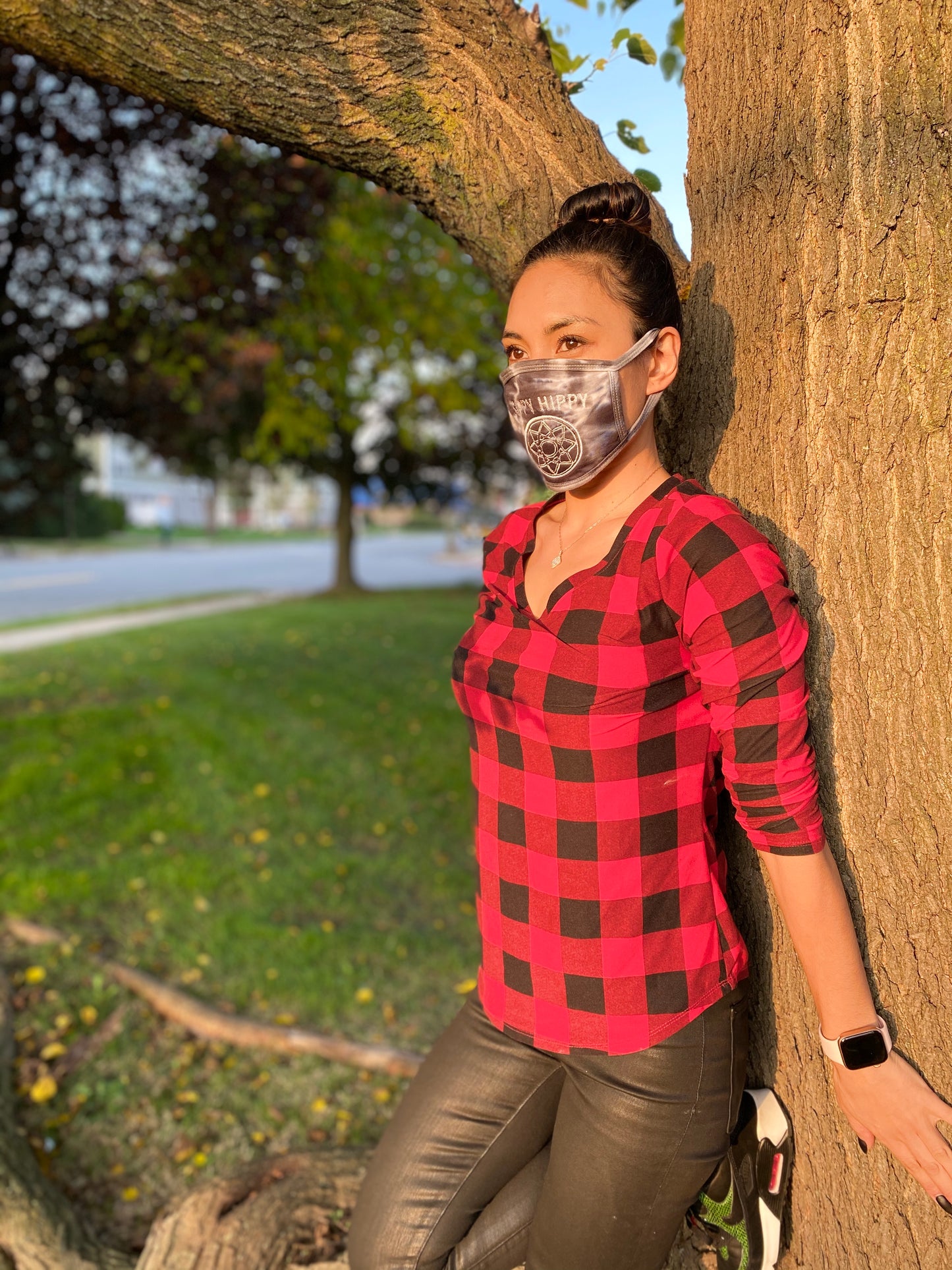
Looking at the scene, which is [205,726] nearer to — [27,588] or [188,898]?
[188,898]

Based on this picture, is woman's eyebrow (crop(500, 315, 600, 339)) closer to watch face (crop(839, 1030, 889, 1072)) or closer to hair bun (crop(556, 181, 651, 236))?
hair bun (crop(556, 181, 651, 236))

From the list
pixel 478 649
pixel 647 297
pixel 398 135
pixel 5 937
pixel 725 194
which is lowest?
pixel 5 937

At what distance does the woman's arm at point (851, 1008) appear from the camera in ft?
5.02

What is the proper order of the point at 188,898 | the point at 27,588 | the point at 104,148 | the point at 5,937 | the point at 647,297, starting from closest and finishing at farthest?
1. the point at 647,297
2. the point at 5,937
3. the point at 188,898
4. the point at 104,148
5. the point at 27,588

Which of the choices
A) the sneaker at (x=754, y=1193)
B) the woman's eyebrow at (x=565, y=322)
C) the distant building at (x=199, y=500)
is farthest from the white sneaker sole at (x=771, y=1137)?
the distant building at (x=199, y=500)

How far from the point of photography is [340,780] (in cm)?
726

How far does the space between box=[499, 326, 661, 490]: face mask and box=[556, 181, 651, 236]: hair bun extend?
188 mm

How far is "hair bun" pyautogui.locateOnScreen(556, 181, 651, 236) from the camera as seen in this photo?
1.76m

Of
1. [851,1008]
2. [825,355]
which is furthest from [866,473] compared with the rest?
[851,1008]

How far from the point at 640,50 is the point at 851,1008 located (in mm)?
2009

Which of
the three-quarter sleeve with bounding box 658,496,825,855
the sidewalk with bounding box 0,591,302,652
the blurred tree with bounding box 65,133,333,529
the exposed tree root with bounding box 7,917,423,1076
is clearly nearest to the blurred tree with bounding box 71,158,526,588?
the blurred tree with bounding box 65,133,333,529

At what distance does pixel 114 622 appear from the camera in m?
15.4

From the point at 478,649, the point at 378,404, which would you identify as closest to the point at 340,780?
the point at 478,649

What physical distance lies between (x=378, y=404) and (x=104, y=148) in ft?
47.7
